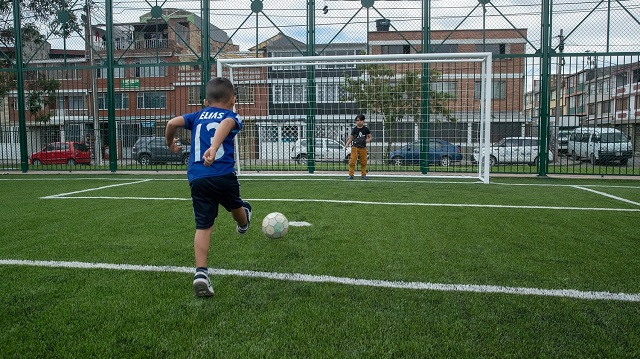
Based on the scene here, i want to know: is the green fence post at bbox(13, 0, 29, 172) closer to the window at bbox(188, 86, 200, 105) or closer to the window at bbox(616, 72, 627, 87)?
the window at bbox(188, 86, 200, 105)

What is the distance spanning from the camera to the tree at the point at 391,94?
1262cm

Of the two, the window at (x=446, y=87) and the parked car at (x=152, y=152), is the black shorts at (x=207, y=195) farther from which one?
the parked car at (x=152, y=152)

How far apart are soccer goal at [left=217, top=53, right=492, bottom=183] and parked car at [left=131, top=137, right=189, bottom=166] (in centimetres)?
322

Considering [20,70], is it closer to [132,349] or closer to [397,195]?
[397,195]

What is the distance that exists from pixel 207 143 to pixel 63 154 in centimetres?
1551

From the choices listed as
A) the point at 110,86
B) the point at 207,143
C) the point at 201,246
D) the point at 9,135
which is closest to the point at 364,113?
the point at 110,86

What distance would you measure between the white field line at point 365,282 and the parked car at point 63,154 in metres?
13.8

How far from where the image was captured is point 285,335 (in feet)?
8.55

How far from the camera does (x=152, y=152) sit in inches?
642

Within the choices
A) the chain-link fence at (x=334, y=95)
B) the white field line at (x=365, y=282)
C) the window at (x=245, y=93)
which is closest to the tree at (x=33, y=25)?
the chain-link fence at (x=334, y=95)

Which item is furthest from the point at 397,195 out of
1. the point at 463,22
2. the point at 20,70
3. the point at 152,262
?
the point at 20,70

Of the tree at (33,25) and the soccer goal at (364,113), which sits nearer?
the soccer goal at (364,113)

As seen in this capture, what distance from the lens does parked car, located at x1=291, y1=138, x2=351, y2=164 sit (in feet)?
46.6

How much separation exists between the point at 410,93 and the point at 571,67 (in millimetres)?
4629
